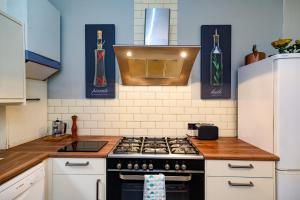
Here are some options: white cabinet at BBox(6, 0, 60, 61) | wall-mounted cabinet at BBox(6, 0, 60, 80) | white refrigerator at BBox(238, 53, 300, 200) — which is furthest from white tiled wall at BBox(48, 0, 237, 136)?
white refrigerator at BBox(238, 53, 300, 200)

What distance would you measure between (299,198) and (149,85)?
63.9 inches

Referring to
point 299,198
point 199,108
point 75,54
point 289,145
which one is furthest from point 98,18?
point 299,198

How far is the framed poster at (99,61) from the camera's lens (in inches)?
99.9

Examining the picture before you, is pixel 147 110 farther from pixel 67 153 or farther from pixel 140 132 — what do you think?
pixel 67 153

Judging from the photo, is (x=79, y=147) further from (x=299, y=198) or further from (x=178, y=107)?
(x=299, y=198)

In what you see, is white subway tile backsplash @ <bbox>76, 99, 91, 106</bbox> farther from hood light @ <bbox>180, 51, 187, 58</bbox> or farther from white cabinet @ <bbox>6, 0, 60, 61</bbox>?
hood light @ <bbox>180, 51, 187, 58</bbox>

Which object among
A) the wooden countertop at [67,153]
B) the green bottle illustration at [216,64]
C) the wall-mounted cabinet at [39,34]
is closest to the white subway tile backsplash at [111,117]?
the wooden countertop at [67,153]

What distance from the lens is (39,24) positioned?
204 centimetres

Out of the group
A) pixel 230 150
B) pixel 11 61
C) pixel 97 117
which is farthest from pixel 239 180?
pixel 11 61

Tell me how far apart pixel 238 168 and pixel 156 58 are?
112 centimetres

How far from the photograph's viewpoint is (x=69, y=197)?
183 centimetres

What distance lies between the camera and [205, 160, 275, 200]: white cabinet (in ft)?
5.73

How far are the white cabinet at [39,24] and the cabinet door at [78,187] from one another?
3.52ft

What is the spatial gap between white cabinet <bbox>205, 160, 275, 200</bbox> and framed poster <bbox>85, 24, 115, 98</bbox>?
1330mm
